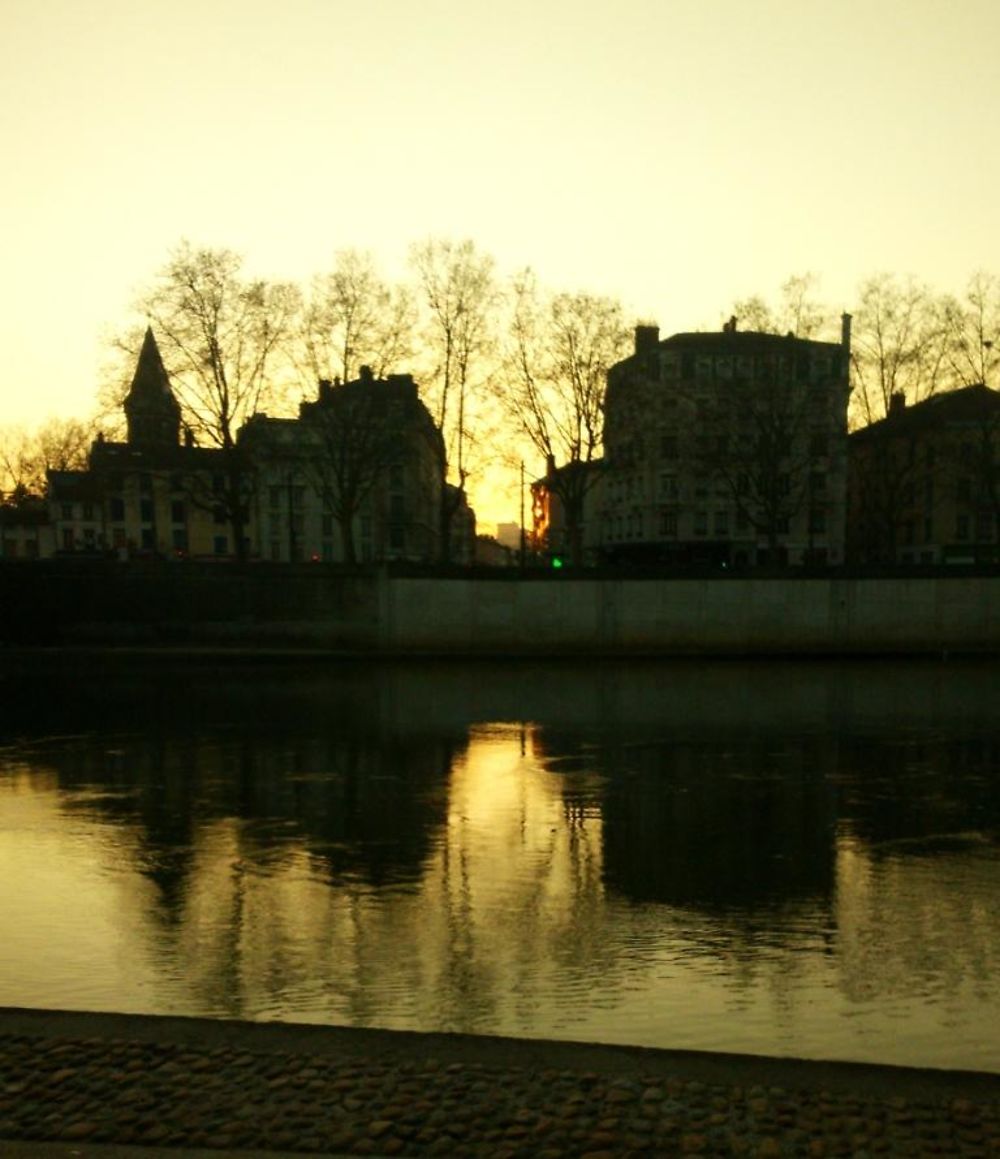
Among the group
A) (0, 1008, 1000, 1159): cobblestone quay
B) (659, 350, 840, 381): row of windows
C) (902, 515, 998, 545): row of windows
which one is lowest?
(0, 1008, 1000, 1159): cobblestone quay

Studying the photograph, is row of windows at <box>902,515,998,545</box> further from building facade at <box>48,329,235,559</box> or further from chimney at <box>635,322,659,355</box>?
building facade at <box>48,329,235,559</box>

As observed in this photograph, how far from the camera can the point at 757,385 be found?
60.8 meters

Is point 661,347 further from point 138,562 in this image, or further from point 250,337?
point 138,562

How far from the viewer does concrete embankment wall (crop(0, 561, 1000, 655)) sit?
4725 cm

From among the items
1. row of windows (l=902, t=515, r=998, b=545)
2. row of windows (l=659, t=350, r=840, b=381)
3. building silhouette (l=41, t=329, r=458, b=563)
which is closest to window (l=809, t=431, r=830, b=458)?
row of windows (l=659, t=350, r=840, b=381)

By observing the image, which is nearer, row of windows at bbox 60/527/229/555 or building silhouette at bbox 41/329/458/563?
building silhouette at bbox 41/329/458/563

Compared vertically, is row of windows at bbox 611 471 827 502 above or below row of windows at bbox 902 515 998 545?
above

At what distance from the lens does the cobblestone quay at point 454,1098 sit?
503 centimetres

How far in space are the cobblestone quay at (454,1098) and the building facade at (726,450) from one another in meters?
51.6

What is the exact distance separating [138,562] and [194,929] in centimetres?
4259

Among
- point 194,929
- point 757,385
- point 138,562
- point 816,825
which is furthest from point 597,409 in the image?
point 194,929

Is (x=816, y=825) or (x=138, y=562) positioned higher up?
(x=138, y=562)

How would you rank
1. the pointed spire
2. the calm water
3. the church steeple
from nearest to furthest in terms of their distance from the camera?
1. the calm water
2. the pointed spire
3. the church steeple

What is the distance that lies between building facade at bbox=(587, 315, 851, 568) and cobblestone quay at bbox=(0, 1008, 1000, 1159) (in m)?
51.6
